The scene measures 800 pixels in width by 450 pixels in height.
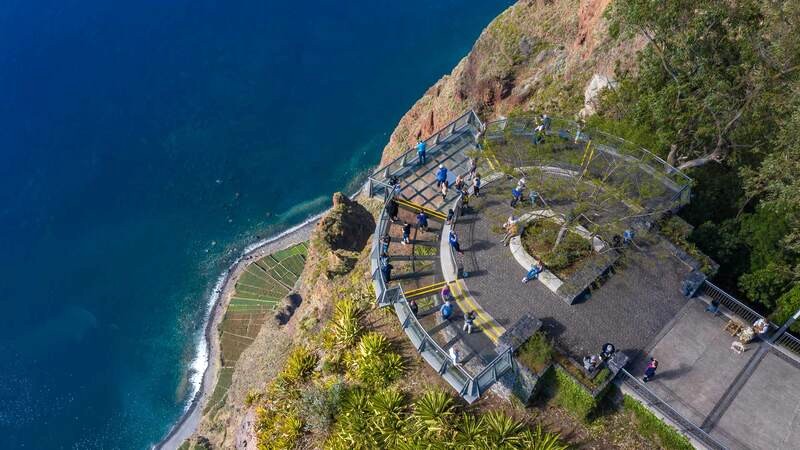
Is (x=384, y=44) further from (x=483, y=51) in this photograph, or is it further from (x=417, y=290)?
(x=417, y=290)

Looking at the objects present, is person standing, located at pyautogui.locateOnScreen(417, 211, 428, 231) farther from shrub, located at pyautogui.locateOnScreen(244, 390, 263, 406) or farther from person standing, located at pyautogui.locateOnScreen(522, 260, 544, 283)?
shrub, located at pyautogui.locateOnScreen(244, 390, 263, 406)

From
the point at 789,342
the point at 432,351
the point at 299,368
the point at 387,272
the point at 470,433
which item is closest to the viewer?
the point at 470,433

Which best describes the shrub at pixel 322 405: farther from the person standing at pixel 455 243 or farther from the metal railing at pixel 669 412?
the metal railing at pixel 669 412

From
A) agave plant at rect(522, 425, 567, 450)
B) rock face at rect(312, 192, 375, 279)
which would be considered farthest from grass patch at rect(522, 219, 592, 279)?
rock face at rect(312, 192, 375, 279)

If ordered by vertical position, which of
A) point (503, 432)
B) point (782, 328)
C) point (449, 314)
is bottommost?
point (782, 328)

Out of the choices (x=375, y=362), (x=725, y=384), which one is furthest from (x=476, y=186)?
(x=725, y=384)

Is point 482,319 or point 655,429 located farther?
point 482,319

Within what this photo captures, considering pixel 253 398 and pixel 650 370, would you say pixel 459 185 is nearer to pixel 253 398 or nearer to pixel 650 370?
pixel 650 370
